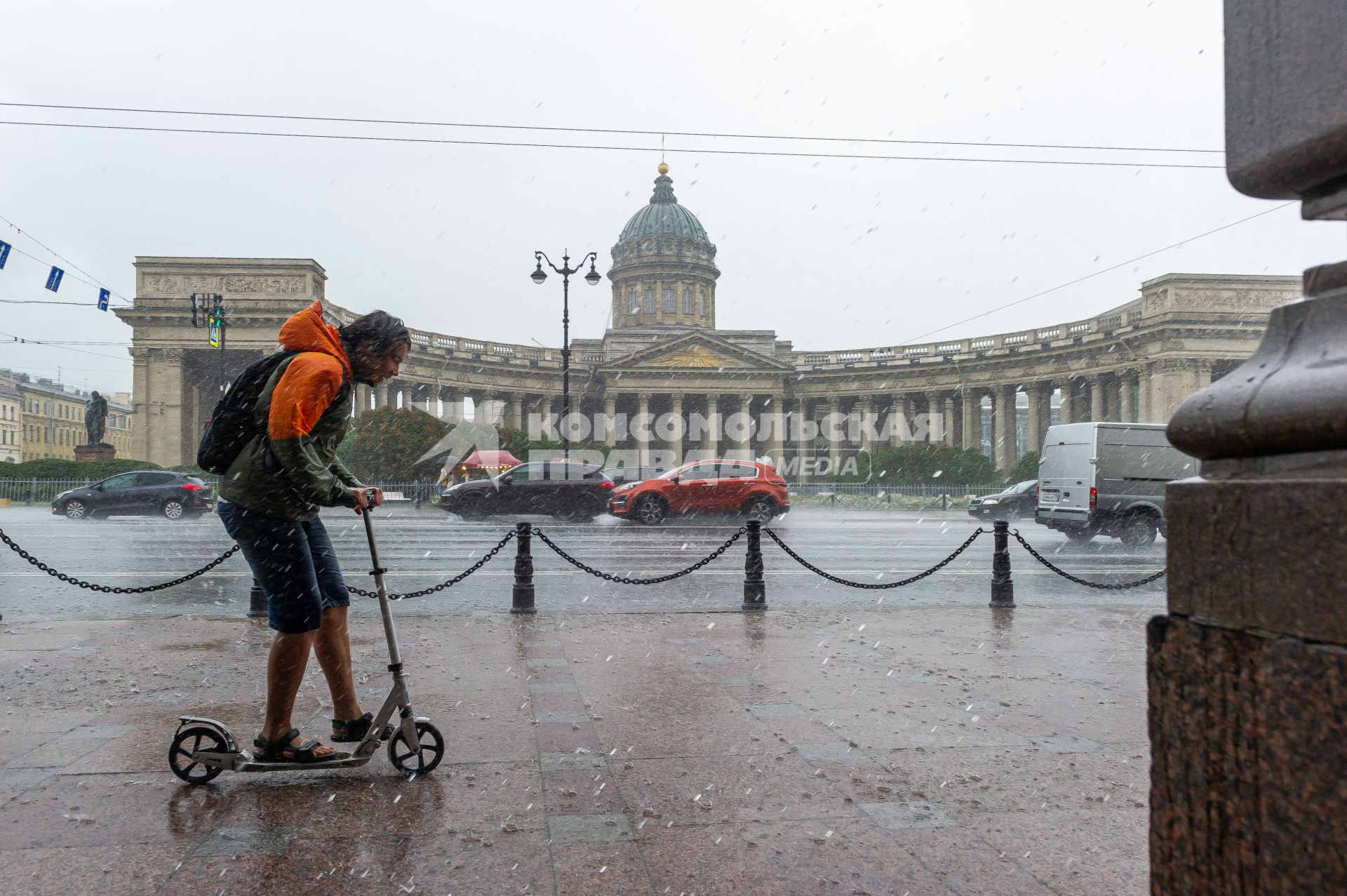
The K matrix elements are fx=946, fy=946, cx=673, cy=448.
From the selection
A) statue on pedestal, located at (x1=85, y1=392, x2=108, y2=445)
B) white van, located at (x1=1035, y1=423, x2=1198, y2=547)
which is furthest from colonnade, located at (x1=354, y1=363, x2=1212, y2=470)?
white van, located at (x1=1035, y1=423, x2=1198, y2=547)

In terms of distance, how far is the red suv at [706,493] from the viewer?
2256cm

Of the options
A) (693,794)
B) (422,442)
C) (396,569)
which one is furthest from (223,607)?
(422,442)

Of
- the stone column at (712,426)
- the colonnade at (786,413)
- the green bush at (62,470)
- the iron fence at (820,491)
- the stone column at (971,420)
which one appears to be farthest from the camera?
the stone column at (712,426)

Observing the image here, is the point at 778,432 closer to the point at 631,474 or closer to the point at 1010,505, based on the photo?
the point at 1010,505

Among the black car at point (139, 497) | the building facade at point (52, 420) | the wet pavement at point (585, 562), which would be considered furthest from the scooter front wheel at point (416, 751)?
the building facade at point (52, 420)

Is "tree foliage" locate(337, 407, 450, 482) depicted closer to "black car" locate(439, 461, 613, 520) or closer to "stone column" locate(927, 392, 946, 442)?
"black car" locate(439, 461, 613, 520)

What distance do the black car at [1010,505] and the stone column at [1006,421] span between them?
38.2m

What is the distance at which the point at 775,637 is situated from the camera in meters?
7.46

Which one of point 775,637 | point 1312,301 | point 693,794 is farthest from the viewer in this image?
point 775,637

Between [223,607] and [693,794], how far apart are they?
22.8ft

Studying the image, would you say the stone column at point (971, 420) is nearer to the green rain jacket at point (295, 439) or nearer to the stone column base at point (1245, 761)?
the green rain jacket at point (295, 439)

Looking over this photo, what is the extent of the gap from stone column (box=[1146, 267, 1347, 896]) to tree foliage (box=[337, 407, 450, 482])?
36.2m

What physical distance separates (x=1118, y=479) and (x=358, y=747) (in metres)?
17.6

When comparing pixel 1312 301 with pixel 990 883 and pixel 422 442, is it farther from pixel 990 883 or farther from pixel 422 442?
pixel 422 442
